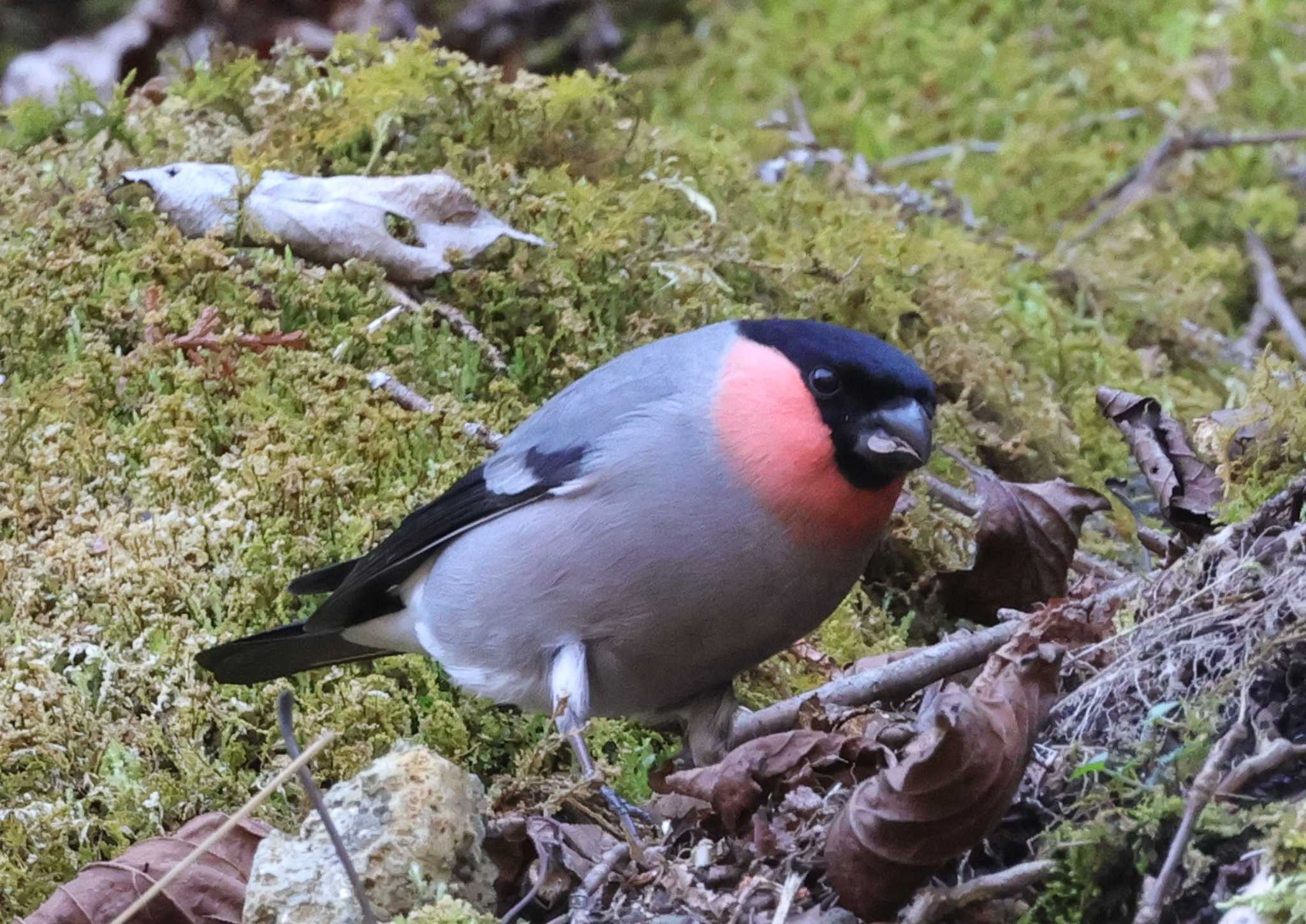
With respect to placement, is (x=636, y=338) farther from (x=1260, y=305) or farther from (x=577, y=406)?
(x=1260, y=305)

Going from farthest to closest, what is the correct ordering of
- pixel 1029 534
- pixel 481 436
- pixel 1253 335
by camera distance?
1. pixel 1253 335
2. pixel 481 436
3. pixel 1029 534

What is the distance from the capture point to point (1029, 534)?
10.0 feet

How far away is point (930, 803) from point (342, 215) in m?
2.43

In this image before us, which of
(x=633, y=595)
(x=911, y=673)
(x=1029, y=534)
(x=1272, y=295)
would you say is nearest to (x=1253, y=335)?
(x=1272, y=295)

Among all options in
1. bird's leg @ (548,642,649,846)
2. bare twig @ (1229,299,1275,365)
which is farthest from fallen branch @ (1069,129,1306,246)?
bird's leg @ (548,642,649,846)

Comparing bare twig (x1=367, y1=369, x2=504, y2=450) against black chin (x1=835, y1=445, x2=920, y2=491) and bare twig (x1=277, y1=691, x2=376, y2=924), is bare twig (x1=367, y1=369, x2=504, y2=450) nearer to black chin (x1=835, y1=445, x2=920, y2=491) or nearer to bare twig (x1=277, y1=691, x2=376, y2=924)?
black chin (x1=835, y1=445, x2=920, y2=491)

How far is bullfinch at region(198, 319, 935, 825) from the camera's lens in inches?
104

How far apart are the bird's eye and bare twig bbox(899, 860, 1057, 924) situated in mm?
1049

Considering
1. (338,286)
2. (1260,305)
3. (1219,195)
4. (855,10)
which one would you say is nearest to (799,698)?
(338,286)

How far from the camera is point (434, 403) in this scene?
3.44 metres

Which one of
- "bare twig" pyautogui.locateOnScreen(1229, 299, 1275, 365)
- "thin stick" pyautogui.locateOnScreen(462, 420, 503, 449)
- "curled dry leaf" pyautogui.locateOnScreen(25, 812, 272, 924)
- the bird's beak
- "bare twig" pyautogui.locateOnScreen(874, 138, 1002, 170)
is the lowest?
"bare twig" pyautogui.locateOnScreen(1229, 299, 1275, 365)

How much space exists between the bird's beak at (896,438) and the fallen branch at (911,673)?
1.06 ft

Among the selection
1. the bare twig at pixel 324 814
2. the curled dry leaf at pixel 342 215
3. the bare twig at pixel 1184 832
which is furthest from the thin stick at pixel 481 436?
the bare twig at pixel 1184 832

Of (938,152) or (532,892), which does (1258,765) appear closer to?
(532,892)
